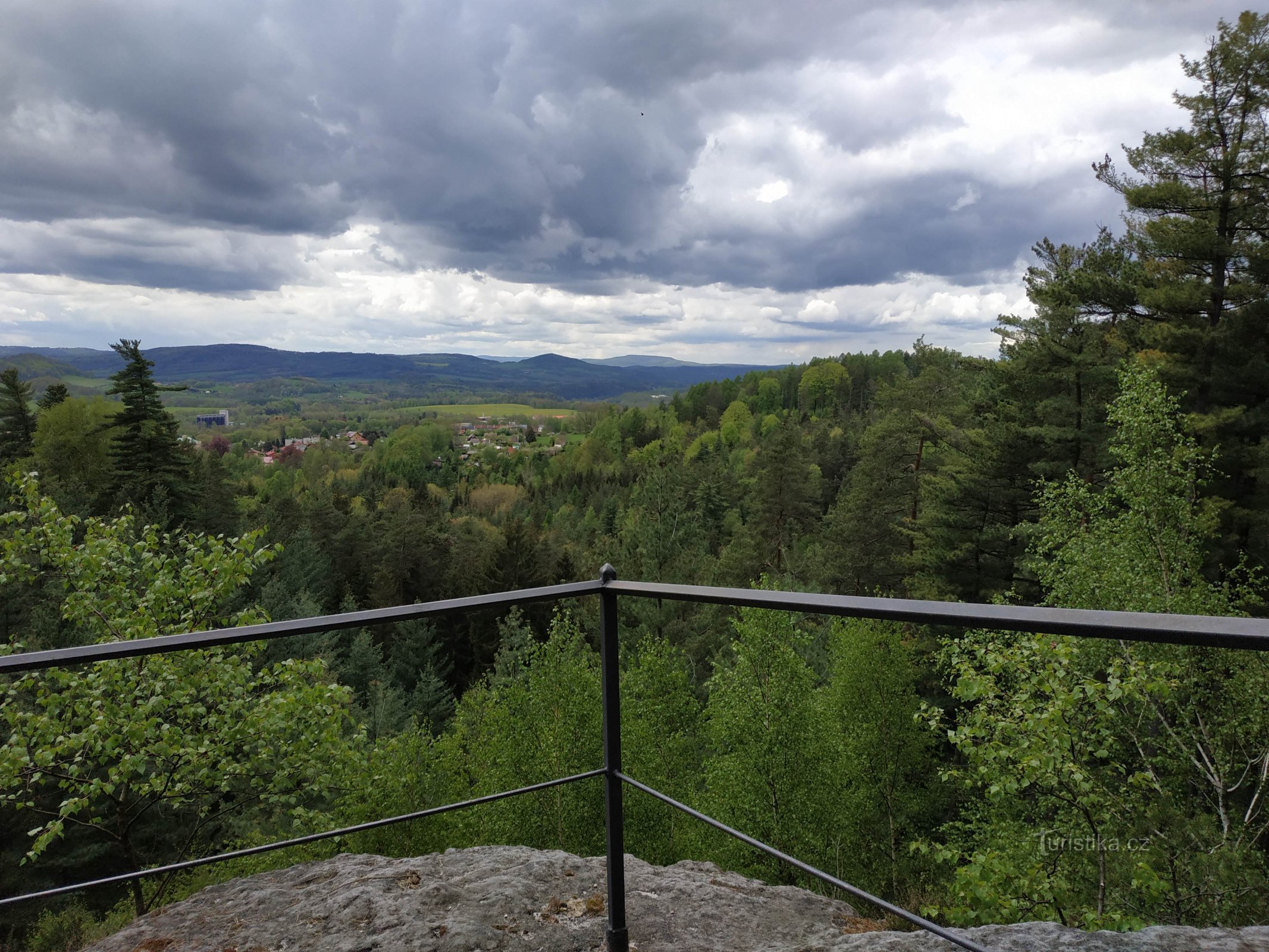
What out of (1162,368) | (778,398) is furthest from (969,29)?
(778,398)

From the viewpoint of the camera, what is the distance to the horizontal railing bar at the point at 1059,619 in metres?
0.79

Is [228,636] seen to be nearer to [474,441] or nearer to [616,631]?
[616,631]

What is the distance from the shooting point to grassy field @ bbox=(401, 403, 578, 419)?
144500 millimetres

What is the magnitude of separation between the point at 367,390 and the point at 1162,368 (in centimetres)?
16186

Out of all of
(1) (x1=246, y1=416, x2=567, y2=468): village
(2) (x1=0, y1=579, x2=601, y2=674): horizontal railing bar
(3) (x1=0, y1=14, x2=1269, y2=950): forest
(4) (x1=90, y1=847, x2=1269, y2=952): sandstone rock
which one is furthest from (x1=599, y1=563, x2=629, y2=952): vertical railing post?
(1) (x1=246, y1=416, x2=567, y2=468): village

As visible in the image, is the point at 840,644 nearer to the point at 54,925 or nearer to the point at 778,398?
the point at 54,925

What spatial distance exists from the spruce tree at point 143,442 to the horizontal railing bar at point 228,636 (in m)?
27.4

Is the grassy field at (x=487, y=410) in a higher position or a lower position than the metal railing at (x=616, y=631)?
lower

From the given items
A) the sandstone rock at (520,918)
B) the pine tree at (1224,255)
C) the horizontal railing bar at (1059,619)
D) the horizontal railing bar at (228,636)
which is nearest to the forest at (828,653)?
the pine tree at (1224,255)

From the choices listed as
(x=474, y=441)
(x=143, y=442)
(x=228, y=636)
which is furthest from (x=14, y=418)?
(x=474, y=441)

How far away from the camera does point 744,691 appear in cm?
1695

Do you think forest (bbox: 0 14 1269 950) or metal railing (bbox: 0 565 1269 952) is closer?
metal railing (bbox: 0 565 1269 952)

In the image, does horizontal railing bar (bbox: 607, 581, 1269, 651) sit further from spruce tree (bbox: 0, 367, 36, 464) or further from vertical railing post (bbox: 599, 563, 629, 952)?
spruce tree (bbox: 0, 367, 36, 464)

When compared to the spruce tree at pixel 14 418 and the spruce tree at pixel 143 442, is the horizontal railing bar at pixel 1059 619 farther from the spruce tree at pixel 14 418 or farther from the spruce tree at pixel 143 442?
the spruce tree at pixel 14 418
